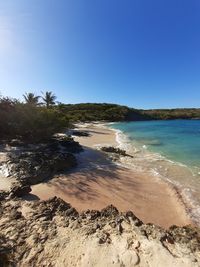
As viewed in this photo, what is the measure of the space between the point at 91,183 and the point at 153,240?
6.04 m

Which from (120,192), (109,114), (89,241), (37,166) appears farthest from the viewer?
(109,114)

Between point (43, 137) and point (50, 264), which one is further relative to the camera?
point (43, 137)

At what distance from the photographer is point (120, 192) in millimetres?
10414

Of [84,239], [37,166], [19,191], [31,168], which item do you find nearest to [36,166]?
[37,166]

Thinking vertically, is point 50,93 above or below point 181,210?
above

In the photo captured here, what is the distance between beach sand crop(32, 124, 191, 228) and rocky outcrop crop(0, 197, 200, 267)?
161 cm

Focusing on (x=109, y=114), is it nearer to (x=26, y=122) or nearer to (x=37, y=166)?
(x=26, y=122)

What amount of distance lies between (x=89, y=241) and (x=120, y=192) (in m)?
4.88

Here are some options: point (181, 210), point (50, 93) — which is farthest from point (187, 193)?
point (50, 93)

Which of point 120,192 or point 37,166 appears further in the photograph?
point 37,166

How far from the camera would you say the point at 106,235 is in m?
5.95

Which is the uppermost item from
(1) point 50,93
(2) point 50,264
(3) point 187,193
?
(1) point 50,93

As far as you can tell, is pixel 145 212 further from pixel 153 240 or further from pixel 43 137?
pixel 43 137

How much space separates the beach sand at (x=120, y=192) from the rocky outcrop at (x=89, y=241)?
1.61 meters
